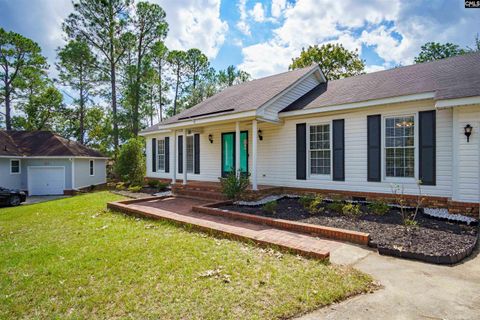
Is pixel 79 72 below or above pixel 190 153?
above

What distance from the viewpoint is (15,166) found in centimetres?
2017

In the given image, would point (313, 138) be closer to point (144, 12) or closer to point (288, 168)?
point (288, 168)

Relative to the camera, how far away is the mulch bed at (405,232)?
177 inches

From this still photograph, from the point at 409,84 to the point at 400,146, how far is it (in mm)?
2056

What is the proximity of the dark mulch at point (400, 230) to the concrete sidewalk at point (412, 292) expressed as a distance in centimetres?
40

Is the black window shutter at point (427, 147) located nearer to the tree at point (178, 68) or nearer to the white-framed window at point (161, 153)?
the white-framed window at point (161, 153)

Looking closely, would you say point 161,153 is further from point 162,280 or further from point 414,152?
point 162,280

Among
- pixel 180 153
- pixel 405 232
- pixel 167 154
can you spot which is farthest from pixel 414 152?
pixel 167 154

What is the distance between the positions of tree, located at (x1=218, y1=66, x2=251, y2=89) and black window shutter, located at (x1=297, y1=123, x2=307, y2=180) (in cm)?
2620

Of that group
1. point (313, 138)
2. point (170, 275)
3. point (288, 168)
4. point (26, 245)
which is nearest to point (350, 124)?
point (313, 138)

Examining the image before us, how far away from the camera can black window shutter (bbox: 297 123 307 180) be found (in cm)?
968

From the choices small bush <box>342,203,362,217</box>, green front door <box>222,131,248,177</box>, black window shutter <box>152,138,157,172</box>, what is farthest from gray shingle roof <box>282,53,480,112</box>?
black window shutter <box>152,138,157,172</box>

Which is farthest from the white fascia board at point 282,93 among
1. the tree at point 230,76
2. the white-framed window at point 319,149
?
the tree at point 230,76

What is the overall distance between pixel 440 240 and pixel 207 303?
178 inches
